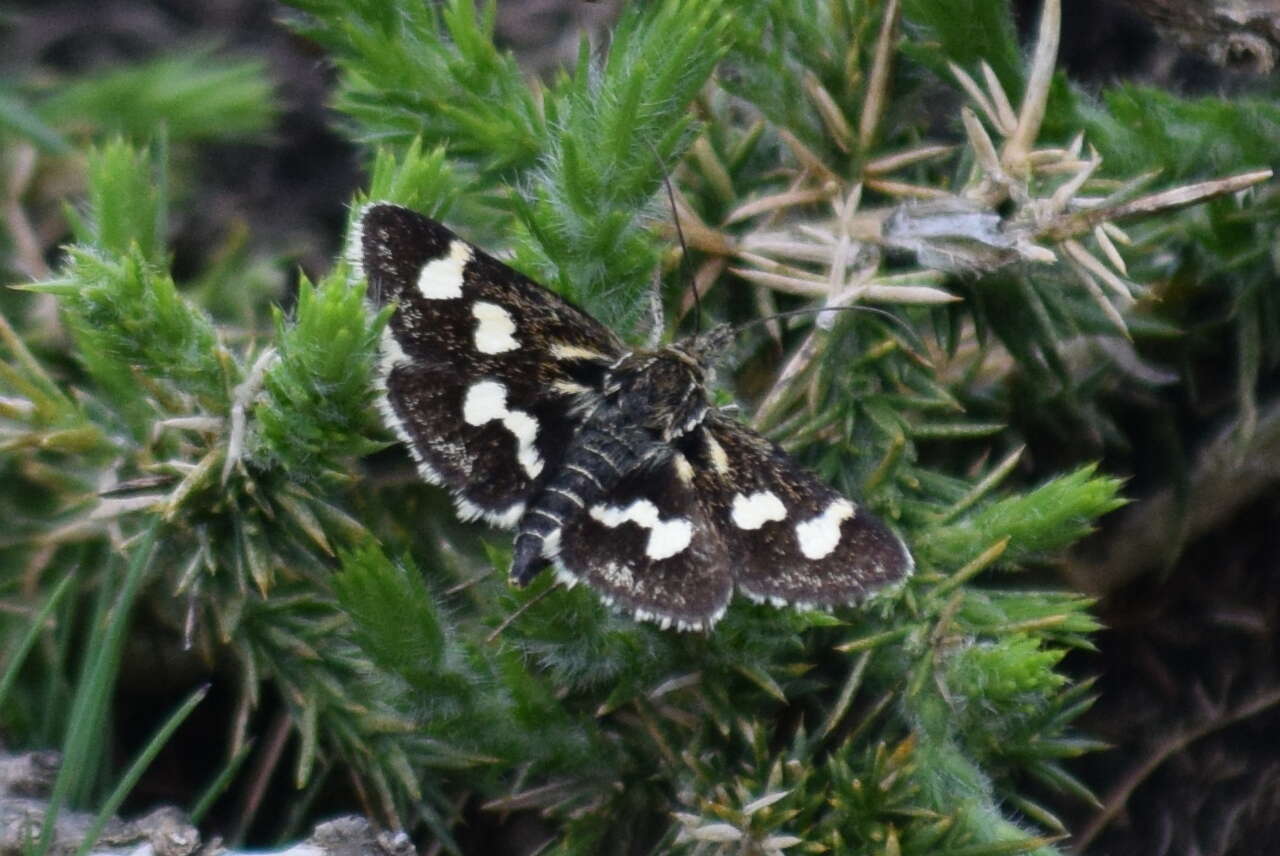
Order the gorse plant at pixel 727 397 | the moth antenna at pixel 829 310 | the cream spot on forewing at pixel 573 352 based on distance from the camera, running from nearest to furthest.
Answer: the gorse plant at pixel 727 397
the moth antenna at pixel 829 310
the cream spot on forewing at pixel 573 352

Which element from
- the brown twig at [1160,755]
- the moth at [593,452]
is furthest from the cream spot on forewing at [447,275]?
the brown twig at [1160,755]

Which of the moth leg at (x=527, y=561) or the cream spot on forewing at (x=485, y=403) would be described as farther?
the cream spot on forewing at (x=485, y=403)

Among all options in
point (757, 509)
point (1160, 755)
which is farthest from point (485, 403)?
point (1160, 755)

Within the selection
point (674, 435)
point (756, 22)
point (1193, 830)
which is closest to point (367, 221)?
point (674, 435)

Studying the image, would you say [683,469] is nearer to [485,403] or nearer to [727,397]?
[727,397]

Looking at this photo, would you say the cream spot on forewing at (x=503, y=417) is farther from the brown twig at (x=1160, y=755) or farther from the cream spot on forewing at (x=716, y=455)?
the brown twig at (x=1160, y=755)

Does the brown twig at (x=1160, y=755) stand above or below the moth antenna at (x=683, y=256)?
below

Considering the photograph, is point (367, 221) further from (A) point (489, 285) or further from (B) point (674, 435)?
(B) point (674, 435)

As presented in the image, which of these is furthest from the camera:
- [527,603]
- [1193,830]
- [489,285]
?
[1193,830]
